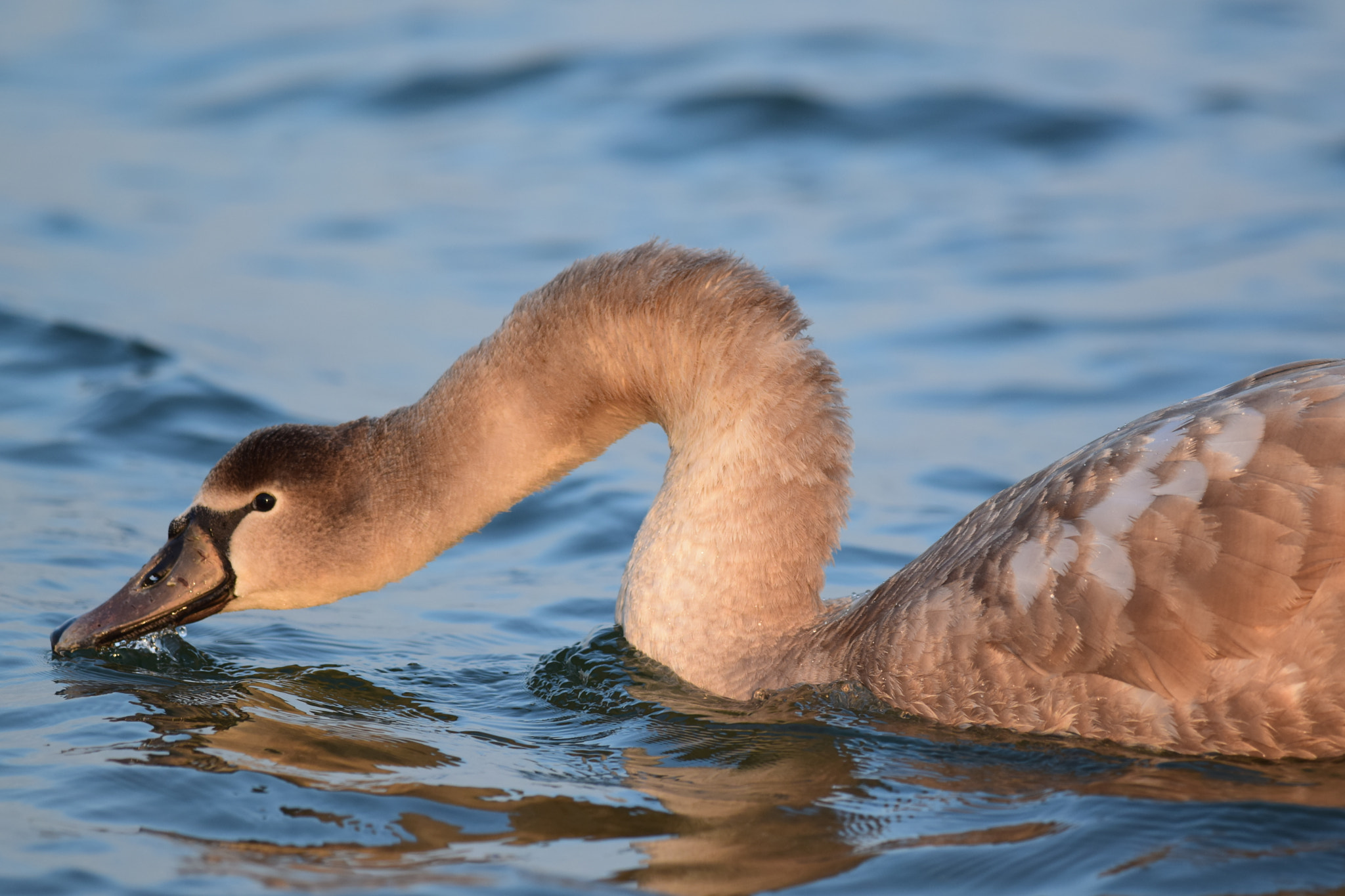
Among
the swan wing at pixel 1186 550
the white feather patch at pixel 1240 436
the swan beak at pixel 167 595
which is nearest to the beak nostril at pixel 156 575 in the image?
the swan beak at pixel 167 595

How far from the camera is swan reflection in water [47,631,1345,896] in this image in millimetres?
5035

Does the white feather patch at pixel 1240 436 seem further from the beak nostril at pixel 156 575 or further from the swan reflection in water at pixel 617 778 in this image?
the beak nostril at pixel 156 575

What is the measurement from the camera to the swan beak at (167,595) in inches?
262

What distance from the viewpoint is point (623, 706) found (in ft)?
21.5

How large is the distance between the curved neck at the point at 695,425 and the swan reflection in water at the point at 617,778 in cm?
37

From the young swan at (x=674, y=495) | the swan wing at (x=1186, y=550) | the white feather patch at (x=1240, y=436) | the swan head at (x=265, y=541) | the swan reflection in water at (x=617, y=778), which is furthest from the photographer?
the swan head at (x=265, y=541)

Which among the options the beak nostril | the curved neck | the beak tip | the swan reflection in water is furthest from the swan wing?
the beak tip

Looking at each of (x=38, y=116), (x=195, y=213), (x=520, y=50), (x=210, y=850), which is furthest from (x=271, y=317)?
(x=210, y=850)

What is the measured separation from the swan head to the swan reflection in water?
296 mm

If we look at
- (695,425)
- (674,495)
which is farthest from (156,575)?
(695,425)

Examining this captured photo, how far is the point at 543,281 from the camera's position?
41.3 ft

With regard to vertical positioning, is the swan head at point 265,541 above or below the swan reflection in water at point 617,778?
above

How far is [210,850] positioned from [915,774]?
7.71 ft

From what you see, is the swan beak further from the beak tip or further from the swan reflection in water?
the swan reflection in water
